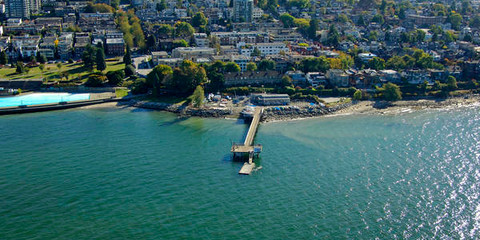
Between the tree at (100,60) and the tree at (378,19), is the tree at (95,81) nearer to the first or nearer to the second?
the tree at (100,60)

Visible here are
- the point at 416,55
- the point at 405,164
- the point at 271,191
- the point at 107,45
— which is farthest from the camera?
the point at 107,45

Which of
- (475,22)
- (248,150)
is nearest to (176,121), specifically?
(248,150)

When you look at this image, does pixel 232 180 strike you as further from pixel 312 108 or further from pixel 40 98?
pixel 40 98

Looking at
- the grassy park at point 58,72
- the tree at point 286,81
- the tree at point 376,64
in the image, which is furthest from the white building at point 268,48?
the grassy park at point 58,72

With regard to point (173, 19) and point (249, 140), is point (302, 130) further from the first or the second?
point (173, 19)

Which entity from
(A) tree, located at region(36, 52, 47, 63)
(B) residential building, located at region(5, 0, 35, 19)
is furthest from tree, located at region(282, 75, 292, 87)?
(B) residential building, located at region(5, 0, 35, 19)

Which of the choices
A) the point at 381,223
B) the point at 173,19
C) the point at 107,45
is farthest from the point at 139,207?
the point at 173,19
